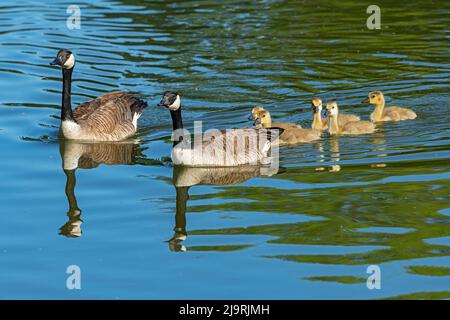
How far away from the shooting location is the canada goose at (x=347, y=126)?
14000mm

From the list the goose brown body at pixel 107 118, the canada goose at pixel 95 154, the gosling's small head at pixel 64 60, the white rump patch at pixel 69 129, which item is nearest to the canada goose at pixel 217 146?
the canada goose at pixel 95 154

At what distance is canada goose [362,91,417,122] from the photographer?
47.5 feet

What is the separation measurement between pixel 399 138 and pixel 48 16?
10.5 m

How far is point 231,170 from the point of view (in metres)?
13.0

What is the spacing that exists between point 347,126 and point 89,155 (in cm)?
341

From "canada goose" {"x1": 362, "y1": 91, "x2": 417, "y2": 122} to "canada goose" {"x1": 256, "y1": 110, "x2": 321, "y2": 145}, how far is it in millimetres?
1010

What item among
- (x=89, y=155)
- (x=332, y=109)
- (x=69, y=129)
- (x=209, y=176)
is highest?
(x=332, y=109)

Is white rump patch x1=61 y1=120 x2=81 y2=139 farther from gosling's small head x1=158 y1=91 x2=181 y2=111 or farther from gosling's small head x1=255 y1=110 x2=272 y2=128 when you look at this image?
gosling's small head x1=255 y1=110 x2=272 y2=128

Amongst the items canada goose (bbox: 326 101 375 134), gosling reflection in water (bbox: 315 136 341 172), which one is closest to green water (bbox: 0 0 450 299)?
gosling reflection in water (bbox: 315 136 341 172)

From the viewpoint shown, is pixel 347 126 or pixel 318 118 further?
pixel 318 118

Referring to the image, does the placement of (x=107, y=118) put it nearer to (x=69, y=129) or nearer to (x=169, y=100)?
(x=69, y=129)

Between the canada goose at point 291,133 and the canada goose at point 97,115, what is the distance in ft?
6.79

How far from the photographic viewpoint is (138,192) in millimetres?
11930

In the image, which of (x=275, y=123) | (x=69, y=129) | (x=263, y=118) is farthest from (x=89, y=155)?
(x=275, y=123)
